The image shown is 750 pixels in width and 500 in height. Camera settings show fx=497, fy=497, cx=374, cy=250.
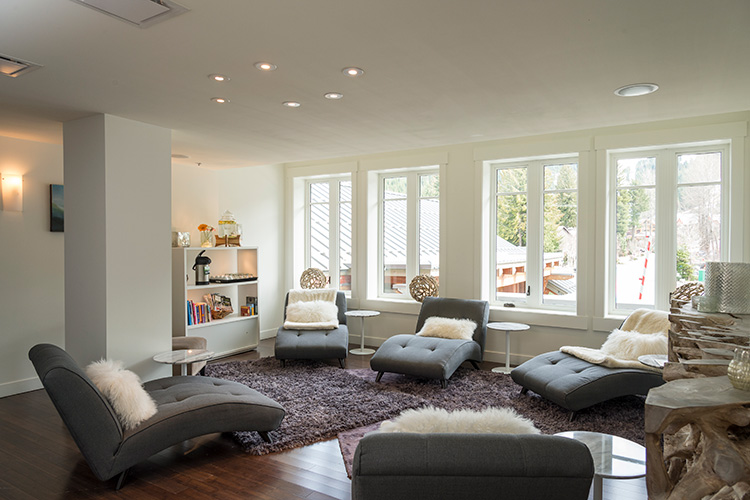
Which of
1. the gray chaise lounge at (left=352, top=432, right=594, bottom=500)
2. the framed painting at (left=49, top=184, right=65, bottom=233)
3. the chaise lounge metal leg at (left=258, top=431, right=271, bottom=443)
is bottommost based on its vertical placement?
the chaise lounge metal leg at (left=258, top=431, right=271, bottom=443)

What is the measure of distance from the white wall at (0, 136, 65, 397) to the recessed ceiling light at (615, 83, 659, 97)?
17.1ft

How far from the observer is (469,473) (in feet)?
5.40

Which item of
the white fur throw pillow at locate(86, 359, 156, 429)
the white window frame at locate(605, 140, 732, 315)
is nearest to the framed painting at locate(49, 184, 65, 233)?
the white fur throw pillow at locate(86, 359, 156, 429)

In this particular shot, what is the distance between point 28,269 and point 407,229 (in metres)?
4.30

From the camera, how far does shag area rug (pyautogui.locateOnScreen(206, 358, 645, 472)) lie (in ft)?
12.0

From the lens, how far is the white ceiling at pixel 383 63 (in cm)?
213

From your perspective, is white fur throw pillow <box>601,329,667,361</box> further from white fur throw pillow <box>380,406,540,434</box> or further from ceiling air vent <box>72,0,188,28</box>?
ceiling air vent <box>72,0,188,28</box>

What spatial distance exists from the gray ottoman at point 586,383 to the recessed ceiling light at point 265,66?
314 centimetres

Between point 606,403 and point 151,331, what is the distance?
157 inches

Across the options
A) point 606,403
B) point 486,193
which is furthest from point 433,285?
point 606,403

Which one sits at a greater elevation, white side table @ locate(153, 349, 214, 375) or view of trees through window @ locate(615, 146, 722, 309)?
view of trees through window @ locate(615, 146, 722, 309)

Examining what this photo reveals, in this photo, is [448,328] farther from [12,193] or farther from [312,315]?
[12,193]

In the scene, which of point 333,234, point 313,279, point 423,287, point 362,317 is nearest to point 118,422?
point 362,317

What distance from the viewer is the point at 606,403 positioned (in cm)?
430
